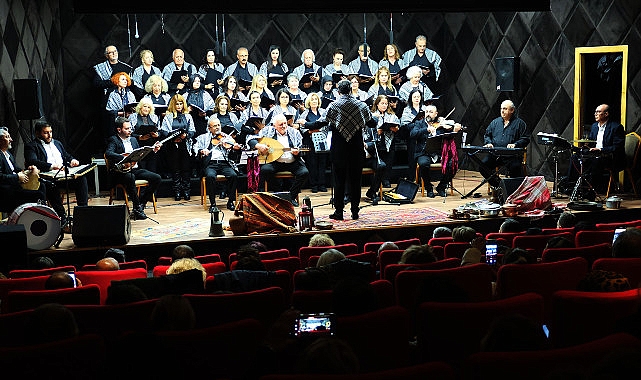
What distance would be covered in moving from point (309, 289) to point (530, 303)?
44.9 inches

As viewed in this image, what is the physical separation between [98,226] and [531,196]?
4418mm

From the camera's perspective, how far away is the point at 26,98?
8.84 meters

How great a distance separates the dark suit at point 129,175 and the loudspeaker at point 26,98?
876mm

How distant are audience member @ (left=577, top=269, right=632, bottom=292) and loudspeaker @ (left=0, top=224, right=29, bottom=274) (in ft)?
14.8

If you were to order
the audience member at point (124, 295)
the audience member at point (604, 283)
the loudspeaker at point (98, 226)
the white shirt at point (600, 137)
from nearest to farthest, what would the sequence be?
the audience member at point (604, 283), the audience member at point (124, 295), the loudspeaker at point (98, 226), the white shirt at point (600, 137)

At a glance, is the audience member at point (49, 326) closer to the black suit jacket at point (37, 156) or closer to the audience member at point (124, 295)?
the audience member at point (124, 295)

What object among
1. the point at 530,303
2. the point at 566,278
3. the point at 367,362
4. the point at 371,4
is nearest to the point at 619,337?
the point at 530,303

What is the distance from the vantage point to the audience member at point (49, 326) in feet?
9.89

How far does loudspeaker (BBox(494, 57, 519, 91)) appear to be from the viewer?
37.4 ft

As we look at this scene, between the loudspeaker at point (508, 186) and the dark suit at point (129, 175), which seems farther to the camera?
the dark suit at point (129, 175)

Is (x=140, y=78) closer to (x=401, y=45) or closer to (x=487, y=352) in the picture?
(x=401, y=45)

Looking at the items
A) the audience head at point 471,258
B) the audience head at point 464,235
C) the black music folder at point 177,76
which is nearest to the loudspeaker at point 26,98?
the black music folder at point 177,76

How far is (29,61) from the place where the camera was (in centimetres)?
973

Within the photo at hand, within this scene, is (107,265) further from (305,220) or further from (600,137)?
(600,137)
